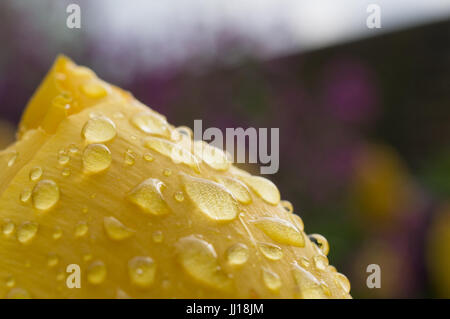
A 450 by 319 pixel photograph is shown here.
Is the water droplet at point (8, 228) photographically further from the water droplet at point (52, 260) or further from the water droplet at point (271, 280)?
the water droplet at point (271, 280)

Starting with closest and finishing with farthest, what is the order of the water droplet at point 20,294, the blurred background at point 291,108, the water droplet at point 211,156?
1. the water droplet at point 20,294
2. the water droplet at point 211,156
3. the blurred background at point 291,108

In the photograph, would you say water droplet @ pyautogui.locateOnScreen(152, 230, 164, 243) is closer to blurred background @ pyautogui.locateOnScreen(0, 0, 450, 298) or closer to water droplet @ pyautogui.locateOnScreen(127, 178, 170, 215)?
water droplet @ pyautogui.locateOnScreen(127, 178, 170, 215)

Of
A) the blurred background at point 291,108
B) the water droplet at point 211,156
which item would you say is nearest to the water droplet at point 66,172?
the water droplet at point 211,156

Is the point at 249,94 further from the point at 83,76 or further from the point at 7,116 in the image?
the point at 83,76

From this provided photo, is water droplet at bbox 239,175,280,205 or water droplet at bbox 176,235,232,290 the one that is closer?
water droplet at bbox 176,235,232,290

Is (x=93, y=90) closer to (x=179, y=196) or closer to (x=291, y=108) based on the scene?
(x=179, y=196)

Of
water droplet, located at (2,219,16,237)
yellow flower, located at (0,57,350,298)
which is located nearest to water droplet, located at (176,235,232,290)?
yellow flower, located at (0,57,350,298)
